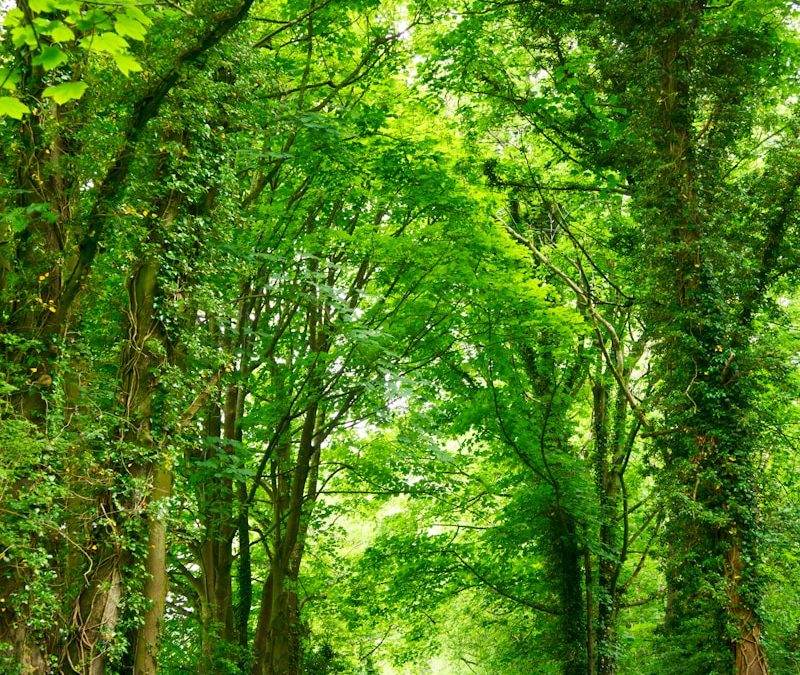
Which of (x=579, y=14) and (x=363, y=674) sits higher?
(x=579, y=14)

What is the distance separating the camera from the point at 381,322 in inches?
436

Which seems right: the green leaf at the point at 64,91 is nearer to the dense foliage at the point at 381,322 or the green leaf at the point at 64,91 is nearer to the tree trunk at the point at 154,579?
the dense foliage at the point at 381,322

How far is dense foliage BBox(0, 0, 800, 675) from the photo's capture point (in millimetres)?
5855

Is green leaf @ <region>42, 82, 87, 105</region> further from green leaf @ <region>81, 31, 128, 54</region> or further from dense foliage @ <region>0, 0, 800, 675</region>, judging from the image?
green leaf @ <region>81, 31, 128, 54</region>

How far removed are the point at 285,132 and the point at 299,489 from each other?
5.02 metres

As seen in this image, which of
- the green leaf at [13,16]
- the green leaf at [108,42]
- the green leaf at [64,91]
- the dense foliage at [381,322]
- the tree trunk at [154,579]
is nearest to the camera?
the green leaf at [64,91]

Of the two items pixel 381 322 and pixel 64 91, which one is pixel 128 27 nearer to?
pixel 64 91

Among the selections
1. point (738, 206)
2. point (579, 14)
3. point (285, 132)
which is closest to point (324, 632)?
point (285, 132)

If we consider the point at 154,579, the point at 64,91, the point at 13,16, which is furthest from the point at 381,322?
the point at 64,91

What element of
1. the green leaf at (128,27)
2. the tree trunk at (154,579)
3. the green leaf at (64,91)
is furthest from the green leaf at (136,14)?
the tree trunk at (154,579)

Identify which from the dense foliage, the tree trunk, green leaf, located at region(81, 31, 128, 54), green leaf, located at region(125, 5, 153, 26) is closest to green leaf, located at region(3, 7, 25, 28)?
the dense foliage

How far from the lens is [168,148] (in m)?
6.82

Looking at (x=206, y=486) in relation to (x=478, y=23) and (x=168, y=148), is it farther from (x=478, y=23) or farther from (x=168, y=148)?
(x=478, y=23)

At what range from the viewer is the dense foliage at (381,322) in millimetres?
5855
